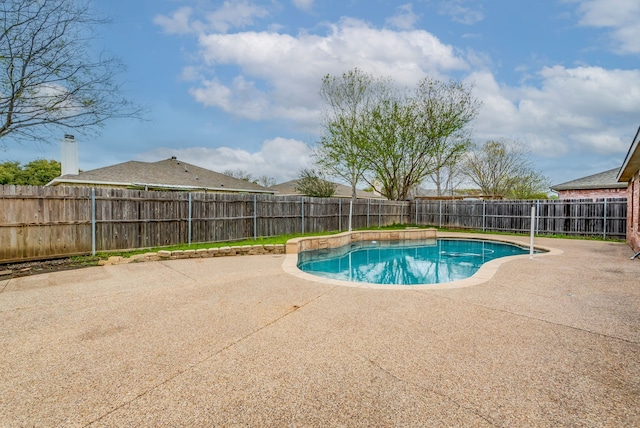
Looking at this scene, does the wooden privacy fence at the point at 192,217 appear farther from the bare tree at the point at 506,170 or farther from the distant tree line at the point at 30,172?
the distant tree line at the point at 30,172

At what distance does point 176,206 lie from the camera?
891 cm

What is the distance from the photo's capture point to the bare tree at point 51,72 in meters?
5.41

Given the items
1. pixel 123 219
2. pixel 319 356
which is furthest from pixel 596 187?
pixel 123 219

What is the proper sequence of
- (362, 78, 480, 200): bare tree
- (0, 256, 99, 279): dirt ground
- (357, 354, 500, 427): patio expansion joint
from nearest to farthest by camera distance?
1. (357, 354, 500, 427): patio expansion joint
2. (0, 256, 99, 279): dirt ground
3. (362, 78, 480, 200): bare tree

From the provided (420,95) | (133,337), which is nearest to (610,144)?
(420,95)

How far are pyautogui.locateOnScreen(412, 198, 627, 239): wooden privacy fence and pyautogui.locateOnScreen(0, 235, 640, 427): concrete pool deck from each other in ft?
33.4

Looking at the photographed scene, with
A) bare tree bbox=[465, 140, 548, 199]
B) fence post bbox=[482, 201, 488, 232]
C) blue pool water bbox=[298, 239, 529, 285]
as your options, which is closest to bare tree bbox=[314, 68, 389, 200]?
fence post bbox=[482, 201, 488, 232]

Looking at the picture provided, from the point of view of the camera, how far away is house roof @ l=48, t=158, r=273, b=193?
43.3ft

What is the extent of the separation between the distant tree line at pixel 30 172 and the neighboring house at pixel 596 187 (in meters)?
36.5

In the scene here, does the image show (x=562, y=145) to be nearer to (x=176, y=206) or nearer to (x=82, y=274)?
(x=176, y=206)

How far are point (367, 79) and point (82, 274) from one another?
60.9 feet

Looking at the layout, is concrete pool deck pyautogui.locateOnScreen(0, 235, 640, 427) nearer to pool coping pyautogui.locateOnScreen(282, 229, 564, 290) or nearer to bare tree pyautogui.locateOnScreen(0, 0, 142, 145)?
pool coping pyautogui.locateOnScreen(282, 229, 564, 290)

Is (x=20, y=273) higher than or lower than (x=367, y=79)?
lower

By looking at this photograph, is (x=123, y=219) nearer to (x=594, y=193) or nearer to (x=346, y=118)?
(x=346, y=118)
